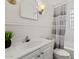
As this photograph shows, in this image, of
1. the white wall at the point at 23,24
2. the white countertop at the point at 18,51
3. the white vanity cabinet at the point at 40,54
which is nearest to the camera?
the white countertop at the point at 18,51

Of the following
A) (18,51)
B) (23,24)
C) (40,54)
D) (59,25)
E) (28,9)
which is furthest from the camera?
(59,25)

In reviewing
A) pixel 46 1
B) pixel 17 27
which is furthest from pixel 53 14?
pixel 17 27

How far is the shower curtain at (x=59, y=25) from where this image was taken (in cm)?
299

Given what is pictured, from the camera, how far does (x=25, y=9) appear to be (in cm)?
191

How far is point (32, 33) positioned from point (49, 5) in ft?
4.69

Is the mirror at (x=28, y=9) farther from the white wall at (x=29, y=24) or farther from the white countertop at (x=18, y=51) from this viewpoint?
the white countertop at (x=18, y=51)

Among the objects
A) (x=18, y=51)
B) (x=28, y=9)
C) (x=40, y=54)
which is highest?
(x=28, y=9)

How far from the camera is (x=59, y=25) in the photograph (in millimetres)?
3062

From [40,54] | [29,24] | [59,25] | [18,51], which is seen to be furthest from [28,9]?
[59,25]

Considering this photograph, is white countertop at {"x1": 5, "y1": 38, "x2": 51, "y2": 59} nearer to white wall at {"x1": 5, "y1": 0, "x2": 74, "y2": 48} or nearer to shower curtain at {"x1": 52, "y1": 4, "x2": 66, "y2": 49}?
white wall at {"x1": 5, "y1": 0, "x2": 74, "y2": 48}

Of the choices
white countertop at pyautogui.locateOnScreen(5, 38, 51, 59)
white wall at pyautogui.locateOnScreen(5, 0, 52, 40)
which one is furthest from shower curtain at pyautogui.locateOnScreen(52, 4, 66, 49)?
white countertop at pyautogui.locateOnScreen(5, 38, 51, 59)

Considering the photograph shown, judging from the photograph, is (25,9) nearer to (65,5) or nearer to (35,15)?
(35,15)

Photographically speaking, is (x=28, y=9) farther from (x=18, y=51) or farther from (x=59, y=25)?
(x=59, y=25)

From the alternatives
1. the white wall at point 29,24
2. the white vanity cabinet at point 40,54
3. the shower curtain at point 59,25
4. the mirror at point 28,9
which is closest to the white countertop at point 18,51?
the white vanity cabinet at point 40,54
